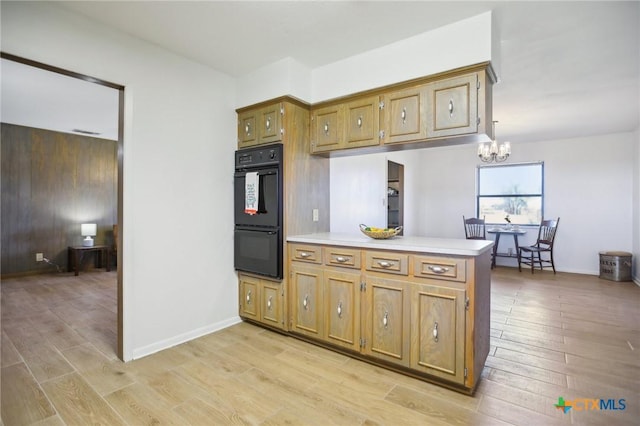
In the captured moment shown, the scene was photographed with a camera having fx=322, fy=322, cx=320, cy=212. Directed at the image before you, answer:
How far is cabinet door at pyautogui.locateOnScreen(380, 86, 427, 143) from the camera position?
8.05 feet

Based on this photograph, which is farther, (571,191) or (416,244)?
(571,191)

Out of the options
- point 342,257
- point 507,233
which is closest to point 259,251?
point 342,257

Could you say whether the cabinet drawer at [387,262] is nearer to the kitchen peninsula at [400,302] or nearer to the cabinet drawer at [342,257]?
the kitchen peninsula at [400,302]

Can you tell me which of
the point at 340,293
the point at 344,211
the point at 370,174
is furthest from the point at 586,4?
the point at 344,211

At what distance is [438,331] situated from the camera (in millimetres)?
2092

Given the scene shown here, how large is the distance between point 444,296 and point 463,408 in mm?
638

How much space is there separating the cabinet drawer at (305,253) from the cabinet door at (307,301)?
70 millimetres

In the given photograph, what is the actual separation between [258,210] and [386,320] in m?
1.49

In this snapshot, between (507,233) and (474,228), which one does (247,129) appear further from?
(507,233)

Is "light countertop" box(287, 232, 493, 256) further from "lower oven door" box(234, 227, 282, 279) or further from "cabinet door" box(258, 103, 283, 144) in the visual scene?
"cabinet door" box(258, 103, 283, 144)

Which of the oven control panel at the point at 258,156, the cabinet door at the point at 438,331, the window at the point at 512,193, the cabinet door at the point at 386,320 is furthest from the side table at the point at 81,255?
the window at the point at 512,193

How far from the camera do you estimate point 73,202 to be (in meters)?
5.86

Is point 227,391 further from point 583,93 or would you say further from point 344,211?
point 583,93

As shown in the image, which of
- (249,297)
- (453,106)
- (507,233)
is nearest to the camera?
(453,106)
